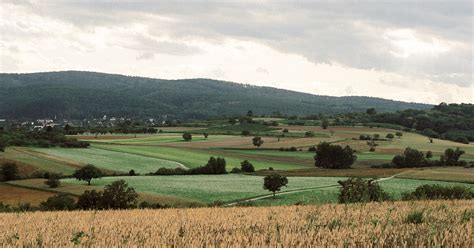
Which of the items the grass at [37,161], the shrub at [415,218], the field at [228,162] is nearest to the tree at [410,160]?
the field at [228,162]

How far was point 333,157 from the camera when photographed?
113438 millimetres

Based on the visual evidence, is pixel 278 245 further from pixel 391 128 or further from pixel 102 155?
pixel 391 128

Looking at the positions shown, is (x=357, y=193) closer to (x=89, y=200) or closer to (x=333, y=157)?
(x=89, y=200)

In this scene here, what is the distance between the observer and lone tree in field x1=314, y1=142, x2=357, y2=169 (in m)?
113

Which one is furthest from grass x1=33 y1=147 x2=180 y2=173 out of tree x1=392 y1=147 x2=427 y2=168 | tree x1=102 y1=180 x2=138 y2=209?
tree x1=102 y1=180 x2=138 y2=209

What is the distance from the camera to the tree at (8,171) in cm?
9031

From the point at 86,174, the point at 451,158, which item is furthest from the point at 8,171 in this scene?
the point at 451,158

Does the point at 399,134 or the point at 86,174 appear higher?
the point at 399,134

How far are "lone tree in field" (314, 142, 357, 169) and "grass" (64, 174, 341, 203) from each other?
21201mm

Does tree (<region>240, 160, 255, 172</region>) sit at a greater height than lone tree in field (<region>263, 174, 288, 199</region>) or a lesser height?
lesser

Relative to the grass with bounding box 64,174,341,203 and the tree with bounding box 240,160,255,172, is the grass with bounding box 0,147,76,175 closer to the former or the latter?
the grass with bounding box 64,174,341,203

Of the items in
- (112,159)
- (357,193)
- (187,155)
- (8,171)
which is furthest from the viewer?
(187,155)

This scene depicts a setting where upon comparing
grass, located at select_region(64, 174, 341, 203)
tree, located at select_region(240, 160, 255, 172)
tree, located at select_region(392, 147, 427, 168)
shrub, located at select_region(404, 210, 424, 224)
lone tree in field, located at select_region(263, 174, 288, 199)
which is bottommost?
grass, located at select_region(64, 174, 341, 203)

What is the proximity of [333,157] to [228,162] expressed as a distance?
24.7 m
